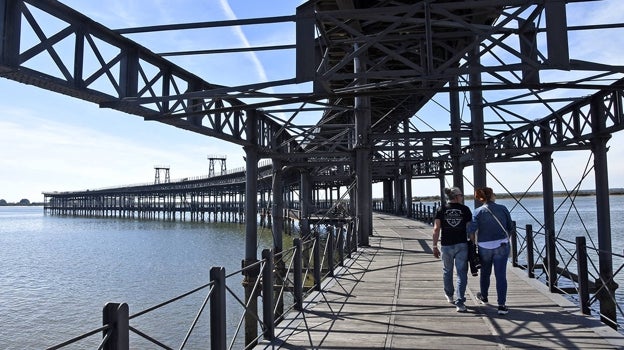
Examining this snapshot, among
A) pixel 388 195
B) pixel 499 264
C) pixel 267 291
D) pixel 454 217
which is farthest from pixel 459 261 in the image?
pixel 388 195

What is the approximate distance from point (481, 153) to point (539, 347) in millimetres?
11987

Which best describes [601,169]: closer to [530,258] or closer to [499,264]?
[530,258]

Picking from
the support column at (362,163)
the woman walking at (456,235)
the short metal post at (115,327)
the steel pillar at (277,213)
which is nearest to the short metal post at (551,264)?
the woman walking at (456,235)

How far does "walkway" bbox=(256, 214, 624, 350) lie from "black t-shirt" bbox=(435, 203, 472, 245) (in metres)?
1.17

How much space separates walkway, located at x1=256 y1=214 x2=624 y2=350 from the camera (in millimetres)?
5898

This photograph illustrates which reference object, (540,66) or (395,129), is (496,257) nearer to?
(540,66)

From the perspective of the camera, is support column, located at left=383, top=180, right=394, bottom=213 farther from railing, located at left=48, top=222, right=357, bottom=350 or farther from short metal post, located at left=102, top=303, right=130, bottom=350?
short metal post, located at left=102, top=303, right=130, bottom=350

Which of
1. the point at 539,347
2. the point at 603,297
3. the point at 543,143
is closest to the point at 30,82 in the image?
the point at 539,347

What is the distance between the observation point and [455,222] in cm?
739

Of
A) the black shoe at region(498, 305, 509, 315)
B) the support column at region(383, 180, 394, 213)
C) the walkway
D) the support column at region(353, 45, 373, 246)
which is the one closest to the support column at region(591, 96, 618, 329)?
the walkway

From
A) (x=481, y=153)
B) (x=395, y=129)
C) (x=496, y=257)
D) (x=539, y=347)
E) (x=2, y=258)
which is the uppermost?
(x=395, y=129)

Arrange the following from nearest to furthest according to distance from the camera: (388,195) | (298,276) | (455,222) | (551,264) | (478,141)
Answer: (455,222), (298,276), (551,264), (478,141), (388,195)

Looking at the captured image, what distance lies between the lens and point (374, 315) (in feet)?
24.0

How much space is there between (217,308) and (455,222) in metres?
4.20
